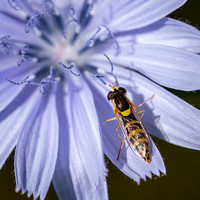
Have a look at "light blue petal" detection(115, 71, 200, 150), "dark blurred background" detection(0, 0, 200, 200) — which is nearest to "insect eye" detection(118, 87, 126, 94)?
"light blue petal" detection(115, 71, 200, 150)

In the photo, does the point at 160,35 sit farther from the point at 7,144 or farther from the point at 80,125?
the point at 7,144

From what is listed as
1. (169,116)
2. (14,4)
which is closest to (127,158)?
(169,116)

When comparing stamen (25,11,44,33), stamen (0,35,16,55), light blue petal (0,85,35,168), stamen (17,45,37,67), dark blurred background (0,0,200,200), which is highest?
stamen (25,11,44,33)

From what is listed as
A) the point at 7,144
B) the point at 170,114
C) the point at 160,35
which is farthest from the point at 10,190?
the point at 160,35

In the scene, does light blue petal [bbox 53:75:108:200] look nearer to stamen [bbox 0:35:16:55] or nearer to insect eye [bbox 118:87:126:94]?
insect eye [bbox 118:87:126:94]

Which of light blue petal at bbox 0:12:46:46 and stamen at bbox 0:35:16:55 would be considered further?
light blue petal at bbox 0:12:46:46

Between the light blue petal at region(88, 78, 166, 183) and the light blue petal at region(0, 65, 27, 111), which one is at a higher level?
the light blue petal at region(0, 65, 27, 111)

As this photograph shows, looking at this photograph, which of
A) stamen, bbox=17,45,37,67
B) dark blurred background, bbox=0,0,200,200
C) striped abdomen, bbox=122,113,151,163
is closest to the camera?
striped abdomen, bbox=122,113,151,163
